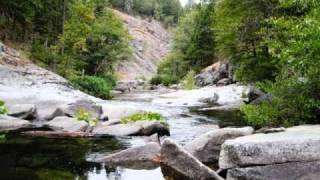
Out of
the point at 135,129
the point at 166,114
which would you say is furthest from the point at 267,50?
the point at 135,129

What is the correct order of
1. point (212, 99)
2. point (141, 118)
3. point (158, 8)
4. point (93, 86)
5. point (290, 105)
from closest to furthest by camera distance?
point (290, 105) < point (141, 118) < point (212, 99) < point (93, 86) < point (158, 8)

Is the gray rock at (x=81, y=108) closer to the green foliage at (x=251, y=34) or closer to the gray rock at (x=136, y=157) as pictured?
the gray rock at (x=136, y=157)

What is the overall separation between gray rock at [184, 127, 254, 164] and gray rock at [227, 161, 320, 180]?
137 inches

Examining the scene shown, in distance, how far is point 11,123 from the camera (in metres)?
20.4

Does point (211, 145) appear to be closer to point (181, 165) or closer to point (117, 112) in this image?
point (181, 165)

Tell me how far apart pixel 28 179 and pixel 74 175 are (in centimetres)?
126

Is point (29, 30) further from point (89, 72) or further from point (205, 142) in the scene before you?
point (205, 142)

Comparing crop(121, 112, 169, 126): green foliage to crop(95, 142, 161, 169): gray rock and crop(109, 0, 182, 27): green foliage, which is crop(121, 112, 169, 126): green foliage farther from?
crop(109, 0, 182, 27): green foliage

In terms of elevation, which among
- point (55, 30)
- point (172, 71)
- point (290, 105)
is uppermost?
point (55, 30)

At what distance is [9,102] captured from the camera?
25438mm

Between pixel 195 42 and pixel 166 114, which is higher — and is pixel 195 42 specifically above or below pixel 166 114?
above

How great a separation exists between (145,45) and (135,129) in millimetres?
123597

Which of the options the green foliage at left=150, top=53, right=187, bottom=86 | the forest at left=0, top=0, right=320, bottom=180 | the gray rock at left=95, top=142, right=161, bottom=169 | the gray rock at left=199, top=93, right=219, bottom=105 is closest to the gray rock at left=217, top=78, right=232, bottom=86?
the forest at left=0, top=0, right=320, bottom=180

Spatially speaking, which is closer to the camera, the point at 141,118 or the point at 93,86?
the point at 141,118
